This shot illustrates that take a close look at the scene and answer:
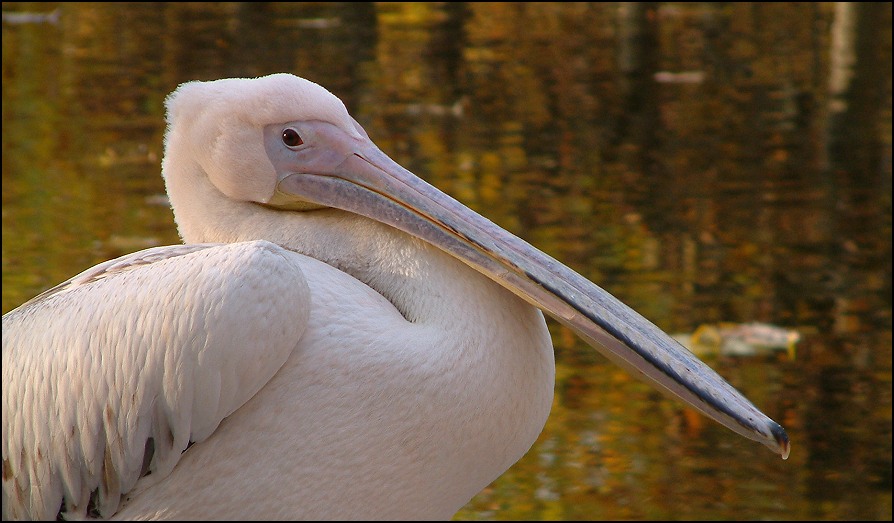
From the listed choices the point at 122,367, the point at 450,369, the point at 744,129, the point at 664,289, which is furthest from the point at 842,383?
the point at 744,129

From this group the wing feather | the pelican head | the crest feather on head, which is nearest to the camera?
the wing feather

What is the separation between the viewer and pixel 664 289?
5.47 meters

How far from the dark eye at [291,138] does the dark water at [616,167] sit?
1.78 metres

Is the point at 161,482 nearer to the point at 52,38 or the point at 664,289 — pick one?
the point at 664,289

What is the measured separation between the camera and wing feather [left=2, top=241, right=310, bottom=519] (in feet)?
7.25

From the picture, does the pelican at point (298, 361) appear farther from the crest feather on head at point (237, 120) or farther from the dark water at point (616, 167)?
the dark water at point (616, 167)

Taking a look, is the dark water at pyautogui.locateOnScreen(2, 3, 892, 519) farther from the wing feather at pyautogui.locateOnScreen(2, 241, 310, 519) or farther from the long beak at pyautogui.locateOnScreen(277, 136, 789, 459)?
the wing feather at pyautogui.locateOnScreen(2, 241, 310, 519)

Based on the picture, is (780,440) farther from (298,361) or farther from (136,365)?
(136,365)

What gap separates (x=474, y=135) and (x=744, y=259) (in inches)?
98.4

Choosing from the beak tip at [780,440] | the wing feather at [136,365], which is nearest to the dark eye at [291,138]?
the wing feather at [136,365]

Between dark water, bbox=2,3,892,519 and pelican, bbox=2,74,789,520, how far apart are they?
166 cm

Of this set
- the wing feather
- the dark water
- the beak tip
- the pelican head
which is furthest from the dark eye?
the dark water

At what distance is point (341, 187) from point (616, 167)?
5.01 meters

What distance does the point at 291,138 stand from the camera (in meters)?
2.52
